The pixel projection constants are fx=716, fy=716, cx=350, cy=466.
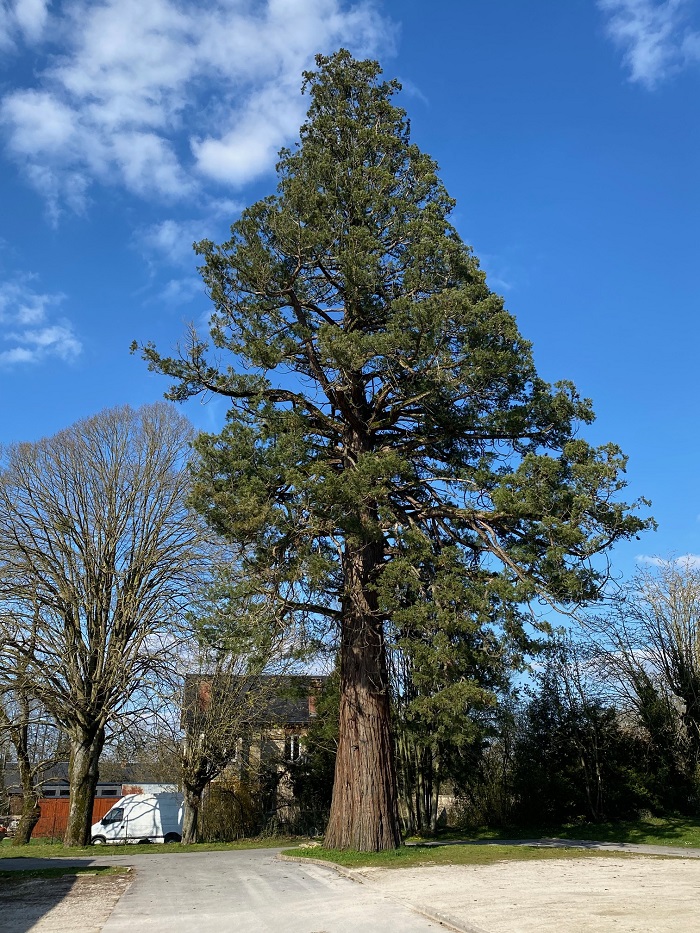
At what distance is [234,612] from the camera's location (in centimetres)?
1284

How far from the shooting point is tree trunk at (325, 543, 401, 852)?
1312 centimetres

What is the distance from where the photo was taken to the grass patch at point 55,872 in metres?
11.3

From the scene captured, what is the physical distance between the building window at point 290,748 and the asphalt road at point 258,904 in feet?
48.9

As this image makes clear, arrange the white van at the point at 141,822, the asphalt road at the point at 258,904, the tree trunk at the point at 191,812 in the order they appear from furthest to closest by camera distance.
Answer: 1. the white van at the point at 141,822
2. the tree trunk at the point at 191,812
3. the asphalt road at the point at 258,904

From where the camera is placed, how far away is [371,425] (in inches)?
583

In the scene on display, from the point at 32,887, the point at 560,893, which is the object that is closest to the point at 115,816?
the point at 32,887

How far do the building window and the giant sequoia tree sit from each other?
1376cm

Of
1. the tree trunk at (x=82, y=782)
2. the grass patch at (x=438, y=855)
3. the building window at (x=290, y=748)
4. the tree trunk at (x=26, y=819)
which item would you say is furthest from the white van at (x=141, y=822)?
the grass patch at (x=438, y=855)

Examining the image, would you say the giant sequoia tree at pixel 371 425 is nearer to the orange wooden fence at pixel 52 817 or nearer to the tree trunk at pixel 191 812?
the tree trunk at pixel 191 812

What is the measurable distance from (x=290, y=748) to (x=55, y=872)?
1638 cm

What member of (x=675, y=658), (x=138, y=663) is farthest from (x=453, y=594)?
(x=675, y=658)

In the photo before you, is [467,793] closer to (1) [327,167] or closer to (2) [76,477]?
(2) [76,477]

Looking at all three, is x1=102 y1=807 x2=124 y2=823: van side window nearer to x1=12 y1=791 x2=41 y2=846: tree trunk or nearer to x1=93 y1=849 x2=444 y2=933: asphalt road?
x1=12 y1=791 x2=41 y2=846: tree trunk

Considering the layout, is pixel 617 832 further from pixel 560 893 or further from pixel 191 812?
pixel 191 812
